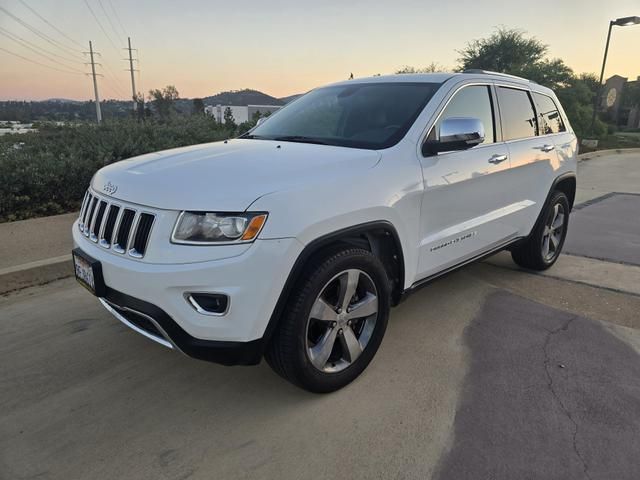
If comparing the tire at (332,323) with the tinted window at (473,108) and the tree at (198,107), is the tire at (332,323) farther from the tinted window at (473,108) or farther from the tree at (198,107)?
the tree at (198,107)

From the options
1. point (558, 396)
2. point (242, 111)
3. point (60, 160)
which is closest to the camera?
point (558, 396)

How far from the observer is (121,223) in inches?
96.7

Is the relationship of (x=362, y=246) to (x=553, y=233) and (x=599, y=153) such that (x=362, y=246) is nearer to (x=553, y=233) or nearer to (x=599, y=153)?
(x=553, y=233)

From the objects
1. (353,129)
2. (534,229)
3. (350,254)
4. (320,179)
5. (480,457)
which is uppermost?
(353,129)

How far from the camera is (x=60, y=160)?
6469 millimetres

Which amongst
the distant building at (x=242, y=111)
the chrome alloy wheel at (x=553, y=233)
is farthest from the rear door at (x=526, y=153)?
the distant building at (x=242, y=111)

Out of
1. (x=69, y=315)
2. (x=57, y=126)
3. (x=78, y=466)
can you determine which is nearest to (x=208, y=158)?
(x=78, y=466)

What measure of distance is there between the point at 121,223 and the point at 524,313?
317 cm

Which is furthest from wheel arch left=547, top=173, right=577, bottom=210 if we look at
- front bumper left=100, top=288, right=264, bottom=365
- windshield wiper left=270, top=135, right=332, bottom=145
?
front bumper left=100, top=288, right=264, bottom=365

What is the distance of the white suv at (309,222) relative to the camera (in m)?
2.22

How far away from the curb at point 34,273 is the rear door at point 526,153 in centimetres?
410

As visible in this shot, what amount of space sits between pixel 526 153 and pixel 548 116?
0.89 metres

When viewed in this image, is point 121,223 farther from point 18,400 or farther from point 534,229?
point 534,229

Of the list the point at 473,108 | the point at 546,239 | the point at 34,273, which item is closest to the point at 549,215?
the point at 546,239
